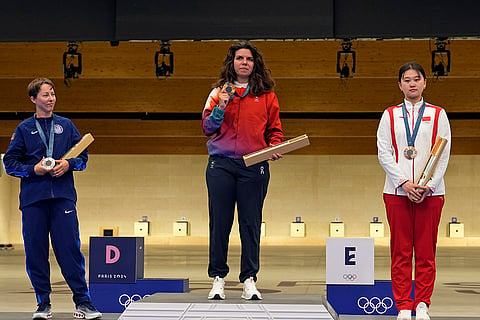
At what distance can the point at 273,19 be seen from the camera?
8312mm

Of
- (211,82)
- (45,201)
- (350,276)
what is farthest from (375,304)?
(211,82)

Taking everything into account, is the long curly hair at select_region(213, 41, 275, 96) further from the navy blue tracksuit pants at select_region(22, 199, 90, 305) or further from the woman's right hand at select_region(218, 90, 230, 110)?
the navy blue tracksuit pants at select_region(22, 199, 90, 305)

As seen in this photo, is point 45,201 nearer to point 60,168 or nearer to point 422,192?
point 60,168

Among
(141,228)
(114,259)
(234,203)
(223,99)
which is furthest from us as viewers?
(141,228)

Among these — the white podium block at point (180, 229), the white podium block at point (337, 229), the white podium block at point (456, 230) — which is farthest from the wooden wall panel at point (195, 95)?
the white podium block at point (456, 230)

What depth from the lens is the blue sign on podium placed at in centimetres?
770

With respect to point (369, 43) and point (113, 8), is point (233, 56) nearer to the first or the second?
point (113, 8)

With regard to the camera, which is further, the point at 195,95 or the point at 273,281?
the point at 195,95

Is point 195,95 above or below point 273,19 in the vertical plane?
above

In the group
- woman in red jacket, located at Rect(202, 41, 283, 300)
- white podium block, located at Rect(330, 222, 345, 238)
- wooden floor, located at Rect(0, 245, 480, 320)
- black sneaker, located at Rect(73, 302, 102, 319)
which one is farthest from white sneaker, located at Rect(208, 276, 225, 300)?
white podium block, located at Rect(330, 222, 345, 238)

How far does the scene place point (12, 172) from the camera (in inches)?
259

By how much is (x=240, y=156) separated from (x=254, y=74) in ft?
2.30

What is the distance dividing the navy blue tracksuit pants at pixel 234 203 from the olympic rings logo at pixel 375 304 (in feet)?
5.37

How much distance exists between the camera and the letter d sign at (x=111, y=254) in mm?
7730
